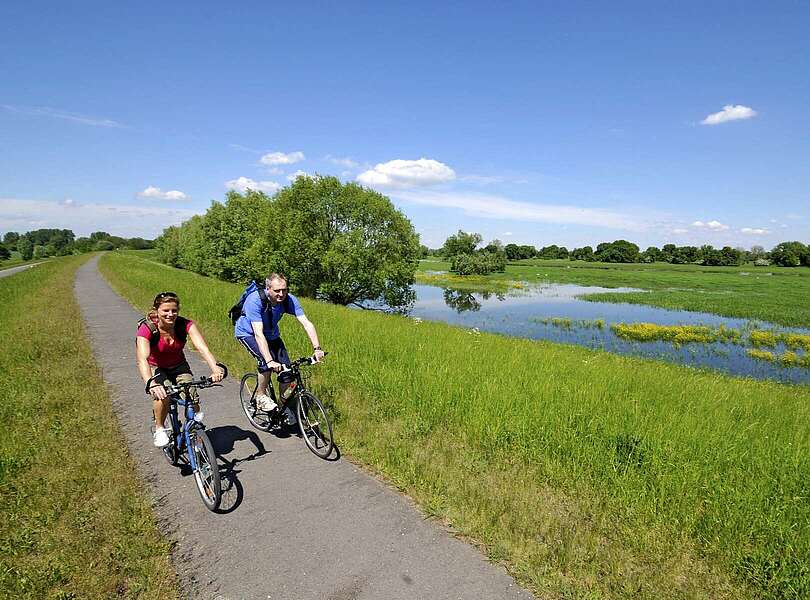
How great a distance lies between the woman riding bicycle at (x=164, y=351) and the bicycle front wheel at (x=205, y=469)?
377mm

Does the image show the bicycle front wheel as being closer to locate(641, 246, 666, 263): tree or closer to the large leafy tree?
the large leafy tree

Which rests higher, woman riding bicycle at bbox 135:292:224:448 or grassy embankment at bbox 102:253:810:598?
woman riding bicycle at bbox 135:292:224:448

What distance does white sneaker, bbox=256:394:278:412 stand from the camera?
19.8ft

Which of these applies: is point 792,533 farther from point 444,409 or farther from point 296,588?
point 296,588

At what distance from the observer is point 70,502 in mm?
4445

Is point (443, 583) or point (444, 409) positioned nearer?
point (443, 583)

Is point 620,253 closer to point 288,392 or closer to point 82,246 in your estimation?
point 288,392

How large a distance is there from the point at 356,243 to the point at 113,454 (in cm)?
2534

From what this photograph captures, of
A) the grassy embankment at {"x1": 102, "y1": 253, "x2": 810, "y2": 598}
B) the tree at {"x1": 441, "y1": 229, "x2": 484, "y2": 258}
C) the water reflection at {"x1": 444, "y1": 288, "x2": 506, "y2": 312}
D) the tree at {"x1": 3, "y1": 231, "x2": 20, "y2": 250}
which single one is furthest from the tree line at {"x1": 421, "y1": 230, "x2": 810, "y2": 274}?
the tree at {"x1": 3, "y1": 231, "x2": 20, "y2": 250}

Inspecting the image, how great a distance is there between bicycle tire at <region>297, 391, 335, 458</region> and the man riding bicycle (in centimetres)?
43

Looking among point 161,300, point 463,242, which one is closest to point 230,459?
point 161,300

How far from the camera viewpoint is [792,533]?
392 cm

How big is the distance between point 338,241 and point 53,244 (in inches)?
6328

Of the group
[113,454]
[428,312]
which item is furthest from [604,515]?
[428,312]
